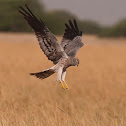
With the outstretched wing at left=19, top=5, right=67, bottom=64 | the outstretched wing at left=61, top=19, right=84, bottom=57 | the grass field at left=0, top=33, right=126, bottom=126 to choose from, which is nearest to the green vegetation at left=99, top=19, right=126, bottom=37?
the grass field at left=0, top=33, right=126, bottom=126

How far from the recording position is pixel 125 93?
27.3 feet

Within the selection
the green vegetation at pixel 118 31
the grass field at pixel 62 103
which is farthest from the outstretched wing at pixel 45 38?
the green vegetation at pixel 118 31

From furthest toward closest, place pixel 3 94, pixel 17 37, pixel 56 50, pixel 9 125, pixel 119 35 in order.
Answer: pixel 119 35 → pixel 17 37 → pixel 3 94 → pixel 9 125 → pixel 56 50

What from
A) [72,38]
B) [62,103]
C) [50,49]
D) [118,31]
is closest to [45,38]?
[50,49]

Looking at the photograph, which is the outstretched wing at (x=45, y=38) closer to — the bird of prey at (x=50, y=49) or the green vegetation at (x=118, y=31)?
the bird of prey at (x=50, y=49)

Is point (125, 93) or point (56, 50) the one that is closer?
point (56, 50)

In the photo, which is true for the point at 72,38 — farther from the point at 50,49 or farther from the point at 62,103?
the point at 62,103

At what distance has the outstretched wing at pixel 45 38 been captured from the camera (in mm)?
3348

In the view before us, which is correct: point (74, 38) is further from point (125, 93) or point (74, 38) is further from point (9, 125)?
Result: point (125, 93)

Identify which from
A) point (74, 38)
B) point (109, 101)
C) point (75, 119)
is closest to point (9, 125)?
point (75, 119)

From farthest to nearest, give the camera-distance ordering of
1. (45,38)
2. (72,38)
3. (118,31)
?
(118,31) → (72,38) → (45,38)

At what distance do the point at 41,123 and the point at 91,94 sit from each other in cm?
423

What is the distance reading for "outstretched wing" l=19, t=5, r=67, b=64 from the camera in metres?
3.35

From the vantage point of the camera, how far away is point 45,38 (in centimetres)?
347
